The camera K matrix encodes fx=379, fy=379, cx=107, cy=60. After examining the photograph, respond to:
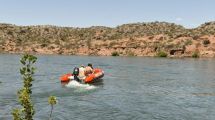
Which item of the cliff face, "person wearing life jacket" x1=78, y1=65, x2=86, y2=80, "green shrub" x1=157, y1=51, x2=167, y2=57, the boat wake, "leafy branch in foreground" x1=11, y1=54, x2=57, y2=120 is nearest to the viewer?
"leafy branch in foreground" x1=11, y1=54, x2=57, y2=120

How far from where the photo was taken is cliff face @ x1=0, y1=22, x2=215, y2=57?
3408 inches

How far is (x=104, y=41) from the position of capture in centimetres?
10325

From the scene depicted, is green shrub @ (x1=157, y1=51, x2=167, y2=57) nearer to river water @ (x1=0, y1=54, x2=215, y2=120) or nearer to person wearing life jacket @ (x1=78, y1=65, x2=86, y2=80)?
river water @ (x1=0, y1=54, x2=215, y2=120)

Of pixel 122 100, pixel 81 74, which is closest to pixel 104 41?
pixel 81 74

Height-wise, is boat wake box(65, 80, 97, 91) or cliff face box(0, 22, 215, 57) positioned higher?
cliff face box(0, 22, 215, 57)

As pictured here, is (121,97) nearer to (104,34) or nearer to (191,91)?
(191,91)

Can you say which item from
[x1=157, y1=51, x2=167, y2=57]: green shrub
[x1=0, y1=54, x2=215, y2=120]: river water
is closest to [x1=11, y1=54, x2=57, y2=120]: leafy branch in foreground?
[x1=0, y1=54, x2=215, y2=120]: river water

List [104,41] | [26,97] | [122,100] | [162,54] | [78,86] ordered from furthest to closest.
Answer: [104,41], [162,54], [78,86], [122,100], [26,97]

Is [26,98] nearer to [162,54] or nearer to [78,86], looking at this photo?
[78,86]

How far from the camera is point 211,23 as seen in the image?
120625 millimetres

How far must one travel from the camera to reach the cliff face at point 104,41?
86562 millimetres

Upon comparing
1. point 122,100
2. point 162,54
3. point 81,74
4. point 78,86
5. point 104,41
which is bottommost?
point 122,100

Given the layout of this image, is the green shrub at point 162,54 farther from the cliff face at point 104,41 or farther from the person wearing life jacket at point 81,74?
the person wearing life jacket at point 81,74

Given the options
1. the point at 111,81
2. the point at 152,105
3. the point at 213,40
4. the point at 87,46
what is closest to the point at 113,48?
the point at 87,46
